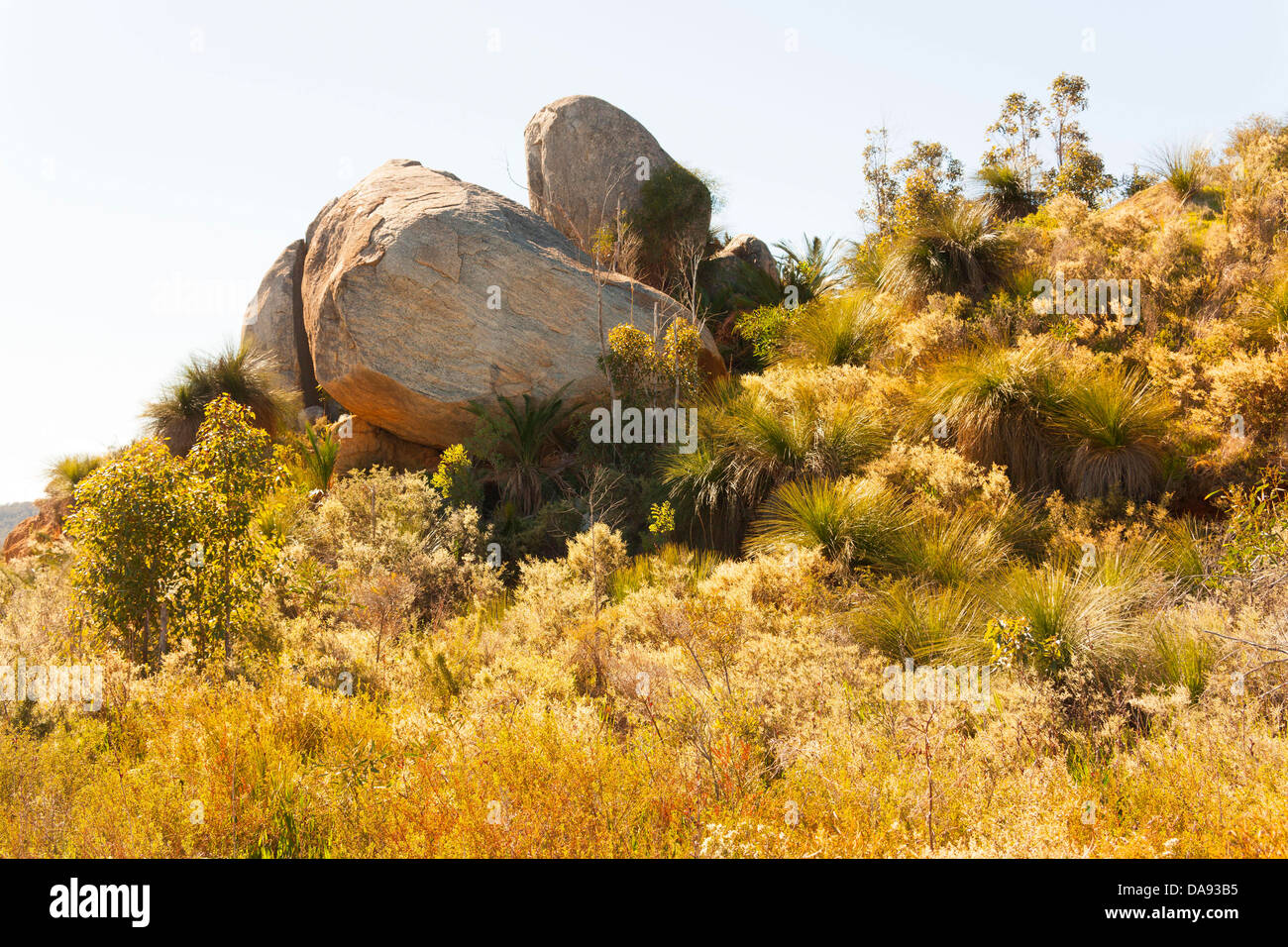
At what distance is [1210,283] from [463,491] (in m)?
10.4

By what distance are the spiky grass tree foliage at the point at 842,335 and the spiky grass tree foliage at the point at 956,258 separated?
76cm

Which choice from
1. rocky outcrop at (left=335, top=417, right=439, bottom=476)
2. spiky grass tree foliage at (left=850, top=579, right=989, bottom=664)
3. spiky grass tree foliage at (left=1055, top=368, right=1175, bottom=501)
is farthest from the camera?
rocky outcrop at (left=335, top=417, right=439, bottom=476)

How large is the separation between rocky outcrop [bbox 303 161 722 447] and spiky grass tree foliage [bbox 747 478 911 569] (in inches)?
238

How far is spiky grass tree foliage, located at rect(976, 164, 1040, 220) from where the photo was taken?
14.8 m

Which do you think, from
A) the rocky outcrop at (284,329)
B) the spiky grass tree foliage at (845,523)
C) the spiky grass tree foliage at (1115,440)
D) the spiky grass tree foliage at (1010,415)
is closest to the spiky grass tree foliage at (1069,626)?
the spiky grass tree foliage at (845,523)

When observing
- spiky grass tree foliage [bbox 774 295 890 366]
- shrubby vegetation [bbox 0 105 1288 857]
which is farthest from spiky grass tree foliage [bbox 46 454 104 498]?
spiky grass tree foliage [bbox 774 295 890 366]

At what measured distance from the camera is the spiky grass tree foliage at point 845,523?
771cm

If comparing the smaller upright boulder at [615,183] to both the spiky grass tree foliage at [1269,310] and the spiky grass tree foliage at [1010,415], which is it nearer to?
the spiky grass tree foliage at [1010,415]

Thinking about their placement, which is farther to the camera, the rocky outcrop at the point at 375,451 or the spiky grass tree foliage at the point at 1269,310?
the rocky outcrop at the point at 375,451

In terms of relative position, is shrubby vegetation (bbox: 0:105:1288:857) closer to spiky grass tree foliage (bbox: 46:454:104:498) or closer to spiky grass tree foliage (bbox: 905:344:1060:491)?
spiky grass tree foliage (bbox: 905:344:1060:491)

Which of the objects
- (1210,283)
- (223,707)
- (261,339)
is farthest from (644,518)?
(261,339)

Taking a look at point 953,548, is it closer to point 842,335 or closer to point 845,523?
point 845,523

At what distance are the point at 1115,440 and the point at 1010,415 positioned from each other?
3.45ft
